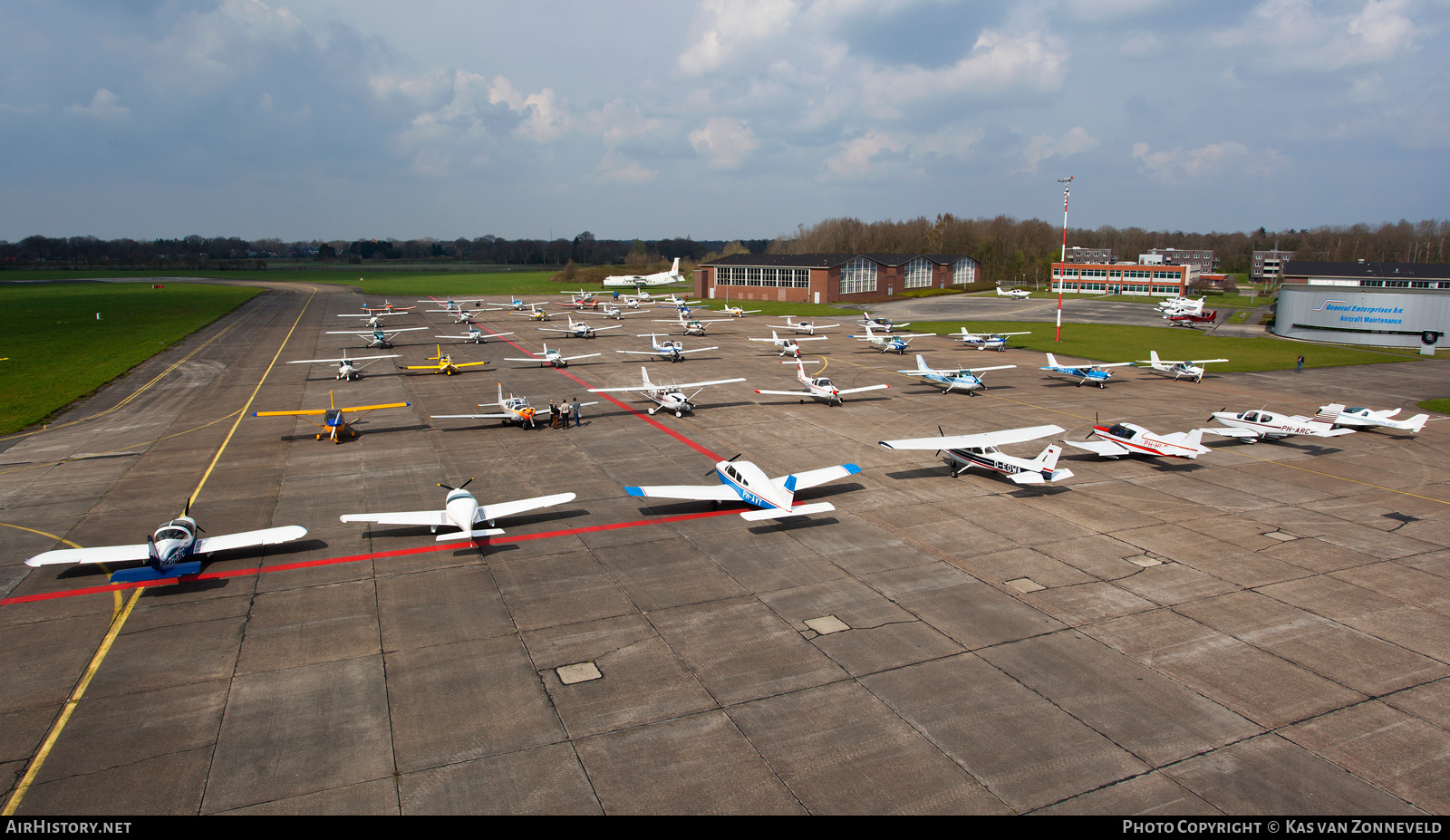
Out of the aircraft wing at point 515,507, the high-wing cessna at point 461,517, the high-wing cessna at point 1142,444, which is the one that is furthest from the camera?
the high-wing cessna at point 1142,444

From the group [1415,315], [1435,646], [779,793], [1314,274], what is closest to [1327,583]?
[1435,646]

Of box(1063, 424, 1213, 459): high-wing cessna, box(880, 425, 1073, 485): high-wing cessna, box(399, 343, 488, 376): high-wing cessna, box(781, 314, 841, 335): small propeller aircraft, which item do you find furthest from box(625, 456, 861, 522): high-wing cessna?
box(781, 314, 841, 335): small propeller aircraft

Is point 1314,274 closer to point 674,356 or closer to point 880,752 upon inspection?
point 674,356

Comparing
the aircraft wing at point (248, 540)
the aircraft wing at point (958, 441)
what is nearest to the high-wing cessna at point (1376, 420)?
the aircraft wing at point (958, 441)

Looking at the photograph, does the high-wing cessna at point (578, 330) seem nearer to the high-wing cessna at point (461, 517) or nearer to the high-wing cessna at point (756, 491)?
the high-wing cessna at point (461, 517)

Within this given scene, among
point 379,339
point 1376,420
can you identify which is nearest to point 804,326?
point 379,339

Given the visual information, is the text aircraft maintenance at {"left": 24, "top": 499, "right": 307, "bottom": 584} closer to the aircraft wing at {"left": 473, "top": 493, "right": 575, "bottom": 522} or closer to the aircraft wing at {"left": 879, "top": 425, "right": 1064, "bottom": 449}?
the aircraft wing at {"left": 473, "top": 493, "right": 575, "bottom": 522}
